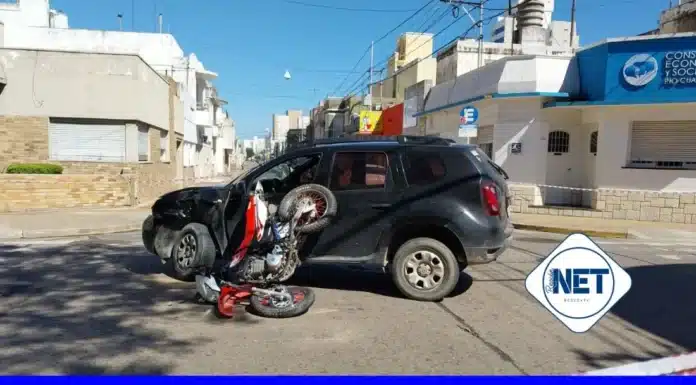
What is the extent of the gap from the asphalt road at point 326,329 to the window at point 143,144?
432 inches

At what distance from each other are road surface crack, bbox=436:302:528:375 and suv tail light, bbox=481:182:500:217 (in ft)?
3.98

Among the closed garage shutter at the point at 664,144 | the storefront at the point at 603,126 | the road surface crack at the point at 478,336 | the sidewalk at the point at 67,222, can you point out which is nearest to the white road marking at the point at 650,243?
the storefront at the point at 603,126

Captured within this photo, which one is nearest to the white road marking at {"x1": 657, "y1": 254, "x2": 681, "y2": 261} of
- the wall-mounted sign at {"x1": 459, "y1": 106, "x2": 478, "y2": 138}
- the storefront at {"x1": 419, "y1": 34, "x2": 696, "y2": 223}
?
the storefront at {"x1": 419, "y1": 34, "x2": 696, "y2": 223}

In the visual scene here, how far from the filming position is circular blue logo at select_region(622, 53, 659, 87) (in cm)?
1386

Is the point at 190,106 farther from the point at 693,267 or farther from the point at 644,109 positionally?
the point at 693,267

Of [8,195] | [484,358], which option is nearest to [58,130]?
[8,195]

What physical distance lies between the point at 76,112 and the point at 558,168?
15.0 metres

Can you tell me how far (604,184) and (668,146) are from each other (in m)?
1.88

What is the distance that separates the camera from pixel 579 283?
366 cm

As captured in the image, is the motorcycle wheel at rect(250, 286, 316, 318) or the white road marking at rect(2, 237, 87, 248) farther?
the white road marking at rect(2, 237, 87, 248)

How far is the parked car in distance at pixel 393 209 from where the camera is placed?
6.10 metres

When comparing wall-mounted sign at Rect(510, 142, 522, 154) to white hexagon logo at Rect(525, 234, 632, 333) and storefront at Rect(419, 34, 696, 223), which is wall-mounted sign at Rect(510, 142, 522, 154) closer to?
storefront at Rect(419, 34, 696, 223)

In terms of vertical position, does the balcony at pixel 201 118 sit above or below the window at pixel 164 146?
above

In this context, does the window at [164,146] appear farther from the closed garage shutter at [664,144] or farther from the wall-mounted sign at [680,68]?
the wall-mounted sign at [680,68]
